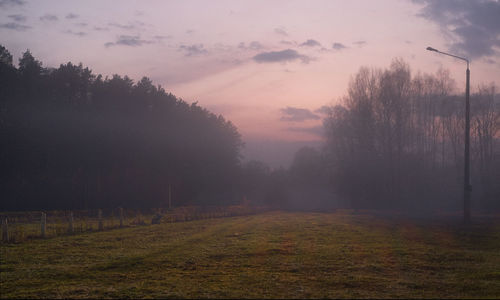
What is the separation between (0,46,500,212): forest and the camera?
52594mm

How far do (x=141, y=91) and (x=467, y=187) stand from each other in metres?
51.1

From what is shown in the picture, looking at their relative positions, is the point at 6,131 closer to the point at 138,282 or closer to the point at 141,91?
the point at 141,91

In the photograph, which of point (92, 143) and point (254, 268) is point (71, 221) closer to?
point (254, 268)

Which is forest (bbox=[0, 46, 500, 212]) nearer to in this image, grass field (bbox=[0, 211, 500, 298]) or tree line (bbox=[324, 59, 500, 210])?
tree line (bbox=[324, 59, 500, 210])

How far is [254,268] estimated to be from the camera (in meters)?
11.2

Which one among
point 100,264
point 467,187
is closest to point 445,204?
point 467,187

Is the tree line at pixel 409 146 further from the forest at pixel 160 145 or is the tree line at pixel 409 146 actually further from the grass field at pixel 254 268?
the grass field at pixel 254 268

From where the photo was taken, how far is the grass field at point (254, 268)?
27.8 ft

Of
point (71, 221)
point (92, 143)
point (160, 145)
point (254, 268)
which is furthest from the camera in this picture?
point (160, 145)

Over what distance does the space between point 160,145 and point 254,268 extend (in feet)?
181

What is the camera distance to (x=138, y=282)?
9391mm


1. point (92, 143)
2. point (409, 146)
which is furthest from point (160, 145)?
point (409, 146)

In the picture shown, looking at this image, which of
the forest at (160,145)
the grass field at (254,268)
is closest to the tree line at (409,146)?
the forest at (160,145)

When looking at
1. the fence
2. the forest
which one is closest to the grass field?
the fence
